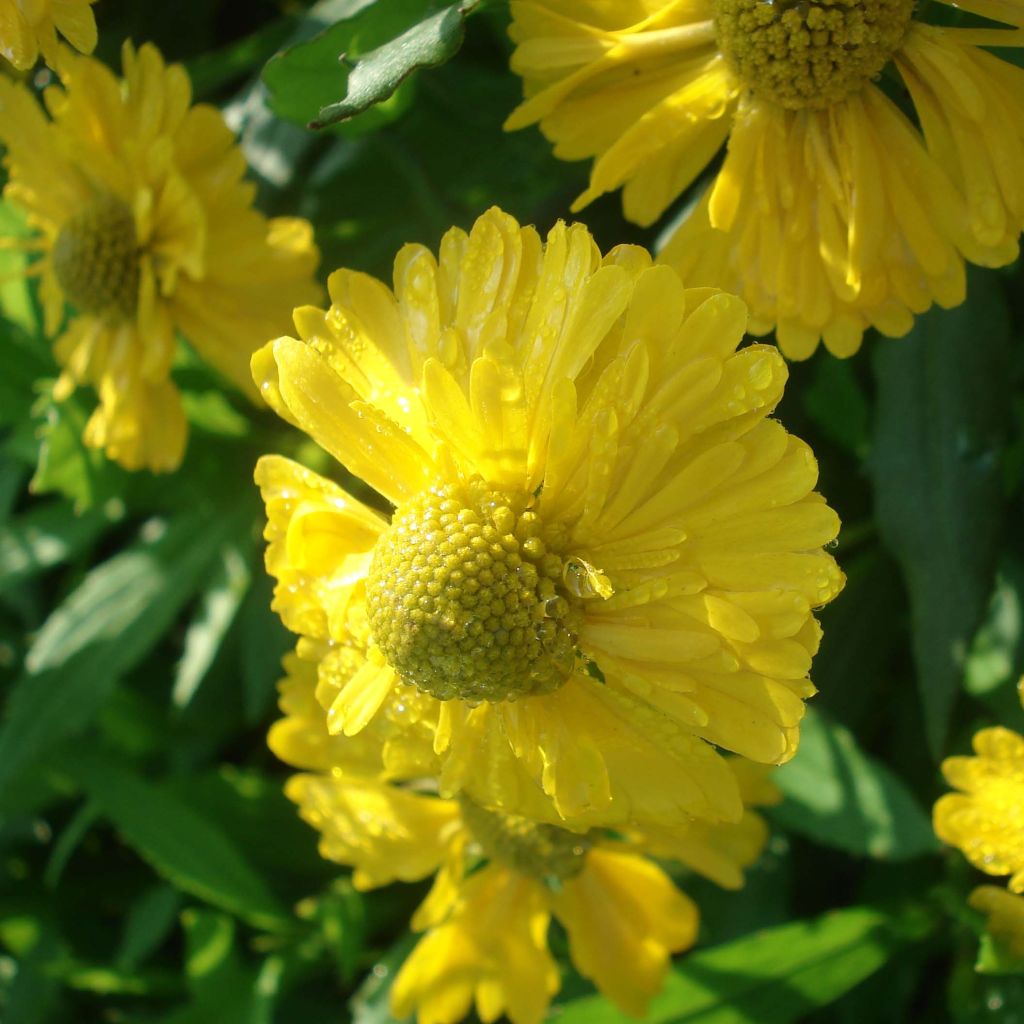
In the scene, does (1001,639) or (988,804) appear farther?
(1001,639)

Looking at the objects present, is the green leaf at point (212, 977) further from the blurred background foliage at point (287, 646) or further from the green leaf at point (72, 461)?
the green leaf at point (72, 461)

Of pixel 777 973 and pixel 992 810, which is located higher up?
pixel 992 810

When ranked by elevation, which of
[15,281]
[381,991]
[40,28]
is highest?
[40,28]

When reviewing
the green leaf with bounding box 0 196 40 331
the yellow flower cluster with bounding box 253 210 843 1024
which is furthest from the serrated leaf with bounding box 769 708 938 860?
the green leaf with bounding box 0 196 40 331

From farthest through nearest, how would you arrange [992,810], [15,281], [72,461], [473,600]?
[15,281] < [72,461] < [992,810] < [473,600]

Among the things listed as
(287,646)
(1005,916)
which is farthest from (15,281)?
(1005,916)

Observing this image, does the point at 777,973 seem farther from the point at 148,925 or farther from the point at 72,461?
the point at 72,461

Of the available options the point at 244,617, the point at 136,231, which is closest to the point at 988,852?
the point at 244,617

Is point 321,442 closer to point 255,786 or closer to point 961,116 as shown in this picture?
point 961,116

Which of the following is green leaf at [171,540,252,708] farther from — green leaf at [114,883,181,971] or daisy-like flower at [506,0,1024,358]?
daisy-like flower at [506,0,1024,358]
